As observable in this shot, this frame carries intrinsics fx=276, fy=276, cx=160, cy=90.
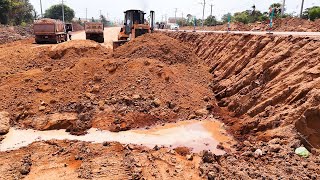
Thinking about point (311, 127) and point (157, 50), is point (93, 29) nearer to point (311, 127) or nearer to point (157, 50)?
point (157, 50)

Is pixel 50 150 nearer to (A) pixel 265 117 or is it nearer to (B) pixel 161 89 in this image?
(B) pixel 161 89

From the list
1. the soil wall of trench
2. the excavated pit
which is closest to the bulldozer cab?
the soil wall of trench

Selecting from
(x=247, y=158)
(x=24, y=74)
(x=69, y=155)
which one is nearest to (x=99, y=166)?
(x=69, y=155)

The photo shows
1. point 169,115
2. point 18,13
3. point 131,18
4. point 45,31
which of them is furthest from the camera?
point 18,13

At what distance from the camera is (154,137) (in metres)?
9.59

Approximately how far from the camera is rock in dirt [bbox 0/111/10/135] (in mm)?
9539

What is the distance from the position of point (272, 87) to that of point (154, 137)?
178 inches

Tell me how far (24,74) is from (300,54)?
38.7ft

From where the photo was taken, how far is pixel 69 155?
25.6ft

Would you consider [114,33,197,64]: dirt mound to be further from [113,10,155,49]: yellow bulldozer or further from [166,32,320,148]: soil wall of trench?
[113,10,155,49]: yellow bulldozer

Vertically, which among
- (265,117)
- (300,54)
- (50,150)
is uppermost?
(300,54)

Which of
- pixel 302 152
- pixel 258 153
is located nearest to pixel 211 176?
pixel 258 153

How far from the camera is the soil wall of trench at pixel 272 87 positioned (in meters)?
7.77

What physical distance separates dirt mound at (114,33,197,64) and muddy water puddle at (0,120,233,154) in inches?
242
